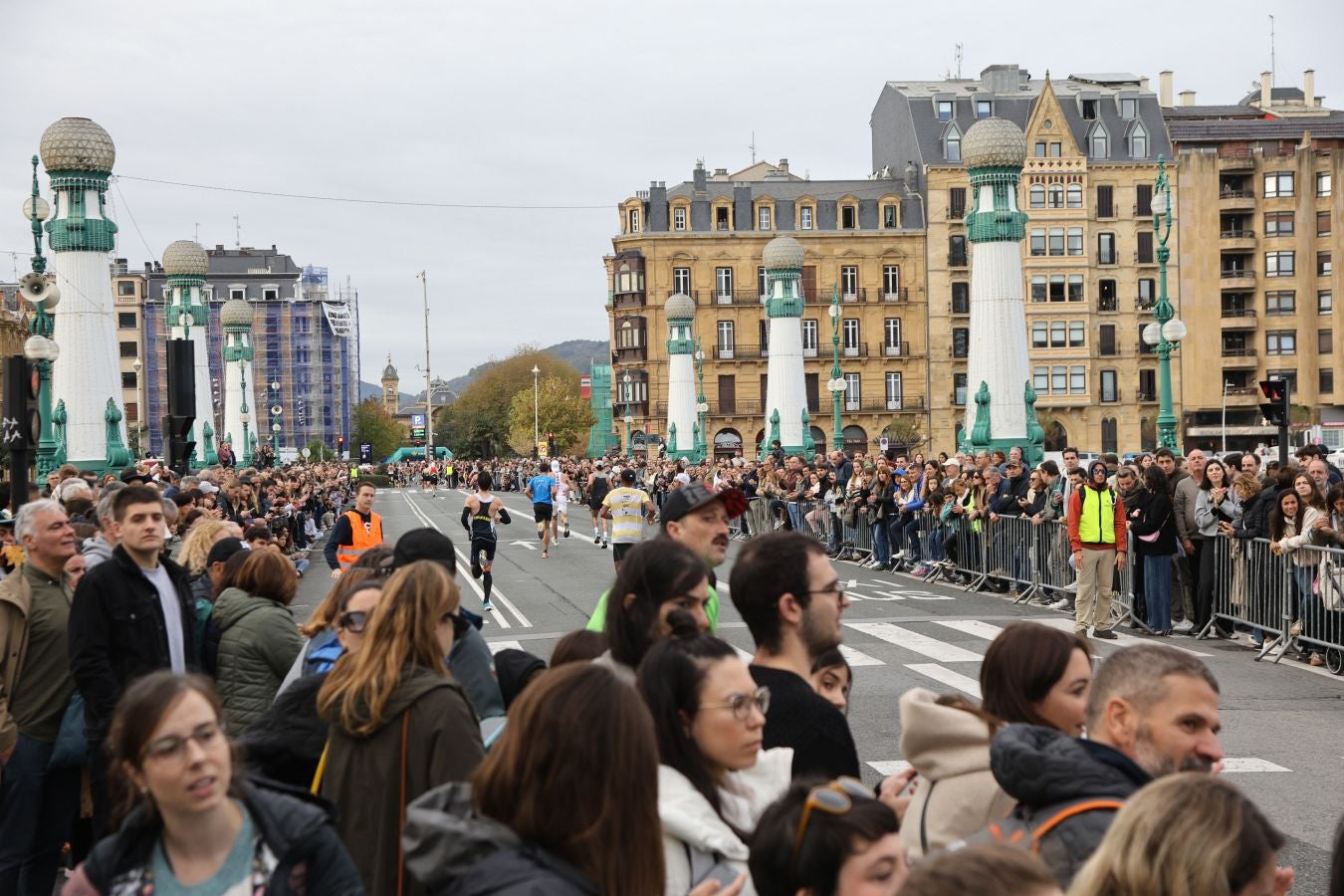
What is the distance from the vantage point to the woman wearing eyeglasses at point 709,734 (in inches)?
152

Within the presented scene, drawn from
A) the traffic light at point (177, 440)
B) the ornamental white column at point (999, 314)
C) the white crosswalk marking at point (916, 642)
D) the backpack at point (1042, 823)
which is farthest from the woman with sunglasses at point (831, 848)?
the ornamental white column at point (999, 314)

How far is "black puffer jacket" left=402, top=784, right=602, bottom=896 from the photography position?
3.10 metres

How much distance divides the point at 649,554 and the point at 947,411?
8685cm

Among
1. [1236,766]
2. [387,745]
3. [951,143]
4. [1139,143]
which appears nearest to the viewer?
[387,745]

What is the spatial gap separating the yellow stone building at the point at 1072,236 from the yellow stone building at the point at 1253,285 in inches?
76.7

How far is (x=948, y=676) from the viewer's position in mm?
13758

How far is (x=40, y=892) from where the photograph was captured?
6.97 m

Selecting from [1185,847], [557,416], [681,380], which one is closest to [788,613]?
[1185,847]

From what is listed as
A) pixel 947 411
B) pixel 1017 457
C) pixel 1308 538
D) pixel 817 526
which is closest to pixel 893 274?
pixel 947 411

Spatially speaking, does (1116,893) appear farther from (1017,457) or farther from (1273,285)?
(1273,285)

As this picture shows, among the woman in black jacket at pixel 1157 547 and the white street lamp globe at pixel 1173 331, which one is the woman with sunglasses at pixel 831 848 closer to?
the woman in black jacket at pixel 1157 547

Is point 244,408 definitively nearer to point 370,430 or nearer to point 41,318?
point 41,318

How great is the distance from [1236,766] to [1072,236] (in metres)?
80.0

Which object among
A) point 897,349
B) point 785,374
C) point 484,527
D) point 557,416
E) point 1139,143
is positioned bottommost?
point 484,527
